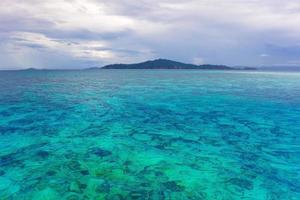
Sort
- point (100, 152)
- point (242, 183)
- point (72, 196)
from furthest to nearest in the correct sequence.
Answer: point (100, 152)
point (242, 183)
point (72, 196)

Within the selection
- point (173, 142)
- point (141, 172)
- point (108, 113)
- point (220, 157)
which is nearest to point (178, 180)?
point (141, 172)

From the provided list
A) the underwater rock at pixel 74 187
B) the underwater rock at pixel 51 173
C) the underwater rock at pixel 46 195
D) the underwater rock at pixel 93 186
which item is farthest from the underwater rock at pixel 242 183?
the underwater rock at pixel 51 173

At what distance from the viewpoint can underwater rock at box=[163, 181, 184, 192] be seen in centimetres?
784

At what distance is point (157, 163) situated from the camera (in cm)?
991

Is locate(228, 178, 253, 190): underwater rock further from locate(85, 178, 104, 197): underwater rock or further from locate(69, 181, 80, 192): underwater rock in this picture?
locate(69, 181, 80, 192): underwater rock

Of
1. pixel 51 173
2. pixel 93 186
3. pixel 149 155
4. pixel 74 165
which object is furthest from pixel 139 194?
pixel 51 173

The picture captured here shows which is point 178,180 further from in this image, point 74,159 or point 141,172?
point 74,159

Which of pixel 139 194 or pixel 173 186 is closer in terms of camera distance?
pixel 139 194

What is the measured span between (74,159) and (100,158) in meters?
1.11

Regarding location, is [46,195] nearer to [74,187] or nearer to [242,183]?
[74,187]

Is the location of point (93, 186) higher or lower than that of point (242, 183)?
higher

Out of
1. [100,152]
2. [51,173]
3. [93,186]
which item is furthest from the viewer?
[100,152]

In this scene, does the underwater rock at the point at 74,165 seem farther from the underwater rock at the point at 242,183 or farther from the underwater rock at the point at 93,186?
the underwater rock at the point at 242,183

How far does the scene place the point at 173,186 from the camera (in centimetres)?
802
